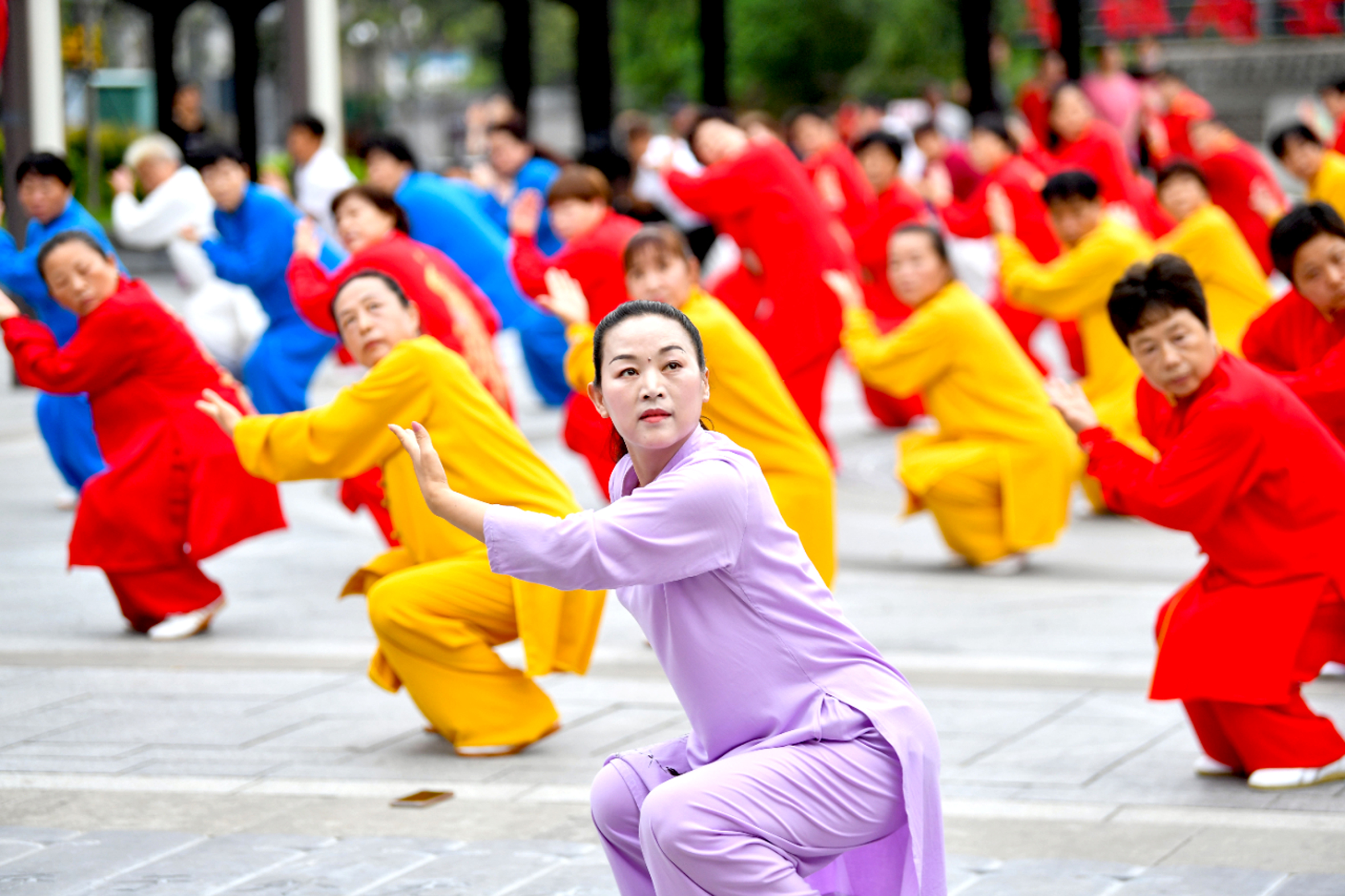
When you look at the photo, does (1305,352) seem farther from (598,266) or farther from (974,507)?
(598,266)

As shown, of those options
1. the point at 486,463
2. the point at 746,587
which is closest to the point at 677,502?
the point at 746,587

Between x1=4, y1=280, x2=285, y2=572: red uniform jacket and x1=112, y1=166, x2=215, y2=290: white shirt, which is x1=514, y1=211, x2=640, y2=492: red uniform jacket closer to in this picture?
x1=4, y1=280, x2=285, y2=572: red uniform jacket

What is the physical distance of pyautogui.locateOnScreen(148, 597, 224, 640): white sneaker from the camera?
645 centimetres

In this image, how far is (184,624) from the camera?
255 inches

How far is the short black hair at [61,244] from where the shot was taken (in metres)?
6.29

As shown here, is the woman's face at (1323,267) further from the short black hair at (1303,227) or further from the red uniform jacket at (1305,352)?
the red uniform jacket at (1305,352)

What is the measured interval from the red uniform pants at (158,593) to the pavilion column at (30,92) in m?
7.11

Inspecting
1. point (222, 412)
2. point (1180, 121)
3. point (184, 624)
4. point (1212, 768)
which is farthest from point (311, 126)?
point (1212, 768)

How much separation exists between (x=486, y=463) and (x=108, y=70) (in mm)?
31159

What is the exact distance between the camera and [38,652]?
6.24 meters

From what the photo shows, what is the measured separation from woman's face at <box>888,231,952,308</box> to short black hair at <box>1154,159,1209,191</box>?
79.8 inches

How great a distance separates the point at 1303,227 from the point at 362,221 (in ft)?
12.4

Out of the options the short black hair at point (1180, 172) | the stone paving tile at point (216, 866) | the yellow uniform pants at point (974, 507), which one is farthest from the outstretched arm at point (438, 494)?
the short black hair at point (1180, 172)

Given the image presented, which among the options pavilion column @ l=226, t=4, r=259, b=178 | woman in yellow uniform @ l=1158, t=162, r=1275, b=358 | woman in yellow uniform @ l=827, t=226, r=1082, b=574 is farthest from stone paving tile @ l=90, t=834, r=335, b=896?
pavilion column @ l=226, t=4, r=259, b=178
